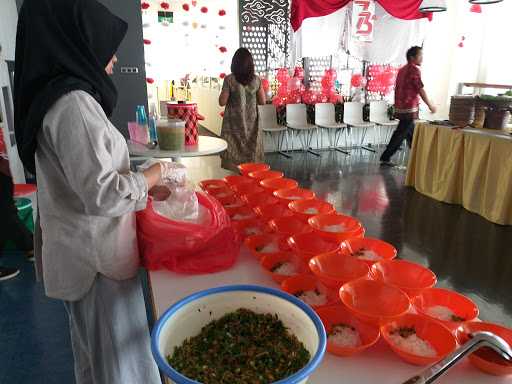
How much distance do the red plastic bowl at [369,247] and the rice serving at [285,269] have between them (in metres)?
0.16

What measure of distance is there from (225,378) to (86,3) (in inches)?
31.4

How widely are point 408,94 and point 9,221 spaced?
4346mm

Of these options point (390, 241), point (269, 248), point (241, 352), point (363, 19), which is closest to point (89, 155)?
point (241, 352)

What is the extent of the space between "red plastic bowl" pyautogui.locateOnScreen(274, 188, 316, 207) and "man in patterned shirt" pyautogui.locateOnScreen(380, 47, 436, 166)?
3755 millimetres

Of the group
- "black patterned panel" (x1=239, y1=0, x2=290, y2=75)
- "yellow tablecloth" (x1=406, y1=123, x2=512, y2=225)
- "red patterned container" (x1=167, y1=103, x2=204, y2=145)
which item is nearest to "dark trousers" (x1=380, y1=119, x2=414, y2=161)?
"yellow tablecloth" (x1=406, y1=123, x2=512, y2=225)

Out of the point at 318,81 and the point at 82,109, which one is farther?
the point at 318,81

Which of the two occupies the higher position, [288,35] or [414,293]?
[288,35]

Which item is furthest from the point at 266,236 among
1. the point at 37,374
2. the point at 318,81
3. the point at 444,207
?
the point at 318,81

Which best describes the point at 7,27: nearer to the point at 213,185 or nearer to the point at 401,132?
the point at 213,185

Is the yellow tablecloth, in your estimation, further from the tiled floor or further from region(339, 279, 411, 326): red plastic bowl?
region(339, 279, 411, 326): red plastic bowl

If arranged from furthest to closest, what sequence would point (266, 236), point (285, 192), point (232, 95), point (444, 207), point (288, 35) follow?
point (288, 35), point (444, 207), point (232, 95), point (285, 192), point (266, 236)

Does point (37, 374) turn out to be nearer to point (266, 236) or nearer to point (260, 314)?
point (266, 236)

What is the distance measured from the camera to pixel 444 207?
3.60 m

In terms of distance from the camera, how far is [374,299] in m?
0.87
